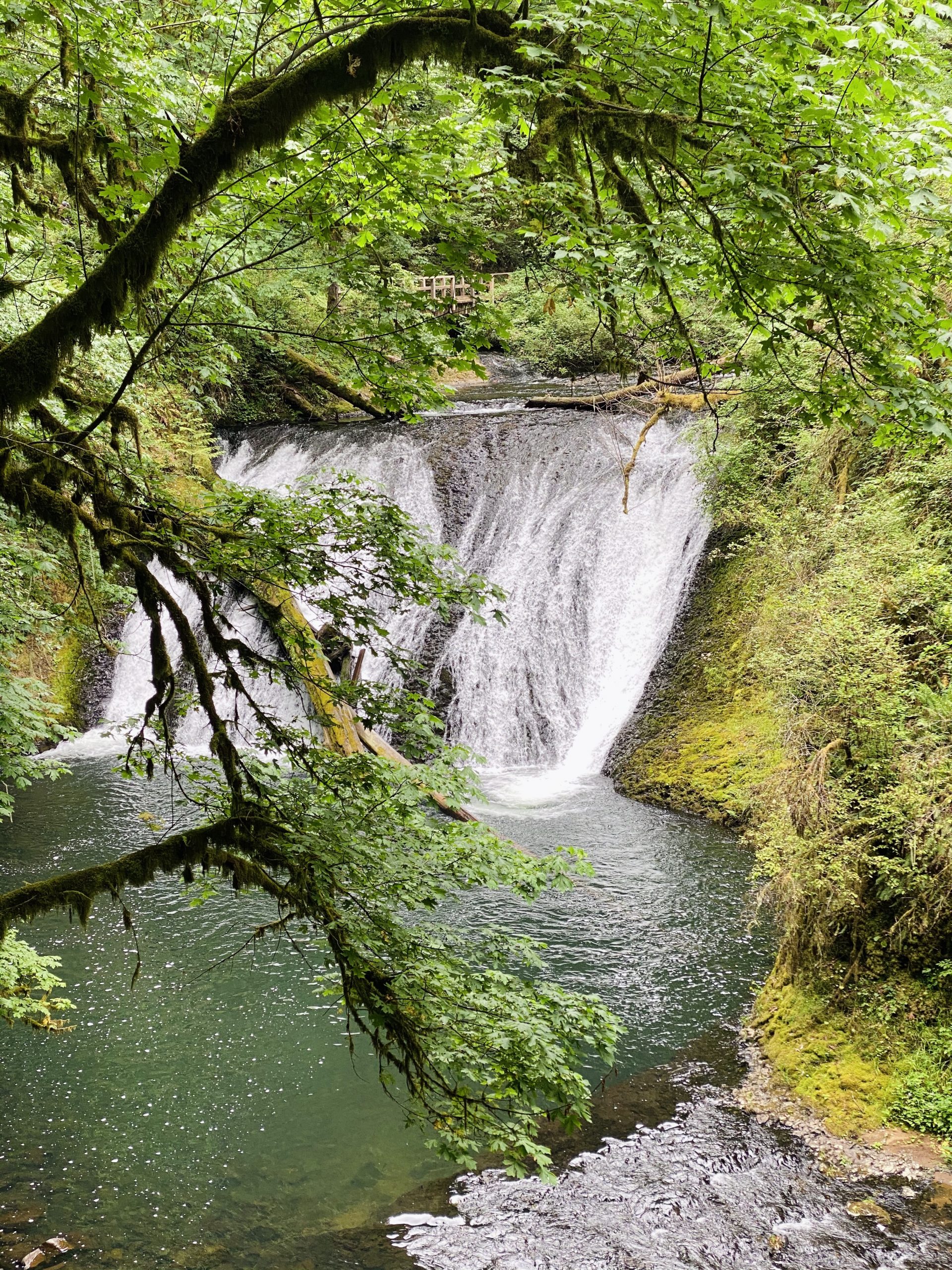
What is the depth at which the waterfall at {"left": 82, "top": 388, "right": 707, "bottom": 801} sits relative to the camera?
12930mm

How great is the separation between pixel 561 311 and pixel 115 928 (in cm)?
1675

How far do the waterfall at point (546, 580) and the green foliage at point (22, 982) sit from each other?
6.64 meters

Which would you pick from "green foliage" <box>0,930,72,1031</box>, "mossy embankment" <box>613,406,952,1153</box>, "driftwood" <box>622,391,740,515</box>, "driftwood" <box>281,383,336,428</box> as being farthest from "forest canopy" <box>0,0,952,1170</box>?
"driftwood" <box>281,383,336,428</box>

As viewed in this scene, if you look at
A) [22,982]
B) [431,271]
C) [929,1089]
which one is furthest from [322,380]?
[929,1089]

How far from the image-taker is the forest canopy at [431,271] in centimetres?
268

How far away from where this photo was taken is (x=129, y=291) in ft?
10.6

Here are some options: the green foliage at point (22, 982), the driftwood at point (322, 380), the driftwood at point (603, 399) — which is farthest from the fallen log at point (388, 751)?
the driftwood at point (322, 380)

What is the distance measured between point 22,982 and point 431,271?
4.99 m

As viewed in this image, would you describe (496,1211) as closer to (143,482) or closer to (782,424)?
(143,482)

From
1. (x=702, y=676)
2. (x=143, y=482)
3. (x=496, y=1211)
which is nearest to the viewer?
(x=143, y=482)

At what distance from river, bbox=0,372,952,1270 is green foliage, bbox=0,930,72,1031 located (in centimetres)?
92

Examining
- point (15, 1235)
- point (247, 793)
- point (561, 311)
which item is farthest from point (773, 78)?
point (561, 311)

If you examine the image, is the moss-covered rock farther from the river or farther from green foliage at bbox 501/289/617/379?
green foliage at bbox 501/289/617/379

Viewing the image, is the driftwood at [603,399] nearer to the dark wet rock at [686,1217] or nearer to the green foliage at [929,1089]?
the green foliage at [929,1089]
